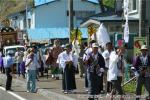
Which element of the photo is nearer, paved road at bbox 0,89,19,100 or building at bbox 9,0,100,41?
paved road at bbox 0,89,19,100

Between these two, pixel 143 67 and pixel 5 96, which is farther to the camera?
pixel 5 96

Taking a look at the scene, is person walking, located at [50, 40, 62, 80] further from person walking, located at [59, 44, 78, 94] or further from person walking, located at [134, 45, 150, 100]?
person walking, located at [134, 45, 150, 100]

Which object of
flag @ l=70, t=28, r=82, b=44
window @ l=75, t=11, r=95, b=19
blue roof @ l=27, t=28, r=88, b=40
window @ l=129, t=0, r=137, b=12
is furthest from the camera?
window @ l=75, t=11, r=95, b=19

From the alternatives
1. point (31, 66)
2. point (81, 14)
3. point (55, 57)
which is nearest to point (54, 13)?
point (81, 14)

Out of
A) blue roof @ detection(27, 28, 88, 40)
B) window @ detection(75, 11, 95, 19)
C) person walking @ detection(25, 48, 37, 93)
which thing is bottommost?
person walking @ detection(25, 48, 37, 93)

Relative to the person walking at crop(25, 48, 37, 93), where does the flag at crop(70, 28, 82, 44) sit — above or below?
above

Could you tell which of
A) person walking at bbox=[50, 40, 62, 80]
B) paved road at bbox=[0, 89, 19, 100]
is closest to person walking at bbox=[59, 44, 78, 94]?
paved road at bbox=[0, 89, 19, 100]

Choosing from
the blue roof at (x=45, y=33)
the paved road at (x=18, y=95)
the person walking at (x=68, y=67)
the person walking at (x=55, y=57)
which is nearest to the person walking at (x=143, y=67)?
the person walking at (x=68, y=67)

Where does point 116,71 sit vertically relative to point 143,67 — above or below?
below

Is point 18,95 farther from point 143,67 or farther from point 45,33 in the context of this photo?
point 45,33

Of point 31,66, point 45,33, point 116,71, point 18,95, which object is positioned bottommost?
point 18,95

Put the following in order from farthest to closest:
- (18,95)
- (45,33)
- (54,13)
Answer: (54,13) < (45,33) < (18,95)

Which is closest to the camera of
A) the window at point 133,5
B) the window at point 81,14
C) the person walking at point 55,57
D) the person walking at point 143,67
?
the person walking at point 143,67

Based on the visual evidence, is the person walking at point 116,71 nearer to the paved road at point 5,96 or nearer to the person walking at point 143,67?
the person walking at point 143,67
